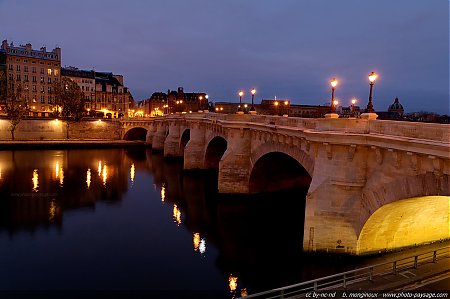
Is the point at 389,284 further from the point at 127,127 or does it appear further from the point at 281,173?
the point at 127,127

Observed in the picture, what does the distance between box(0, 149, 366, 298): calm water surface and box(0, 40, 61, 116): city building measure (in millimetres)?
61092

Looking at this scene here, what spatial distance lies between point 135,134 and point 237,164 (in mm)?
60792

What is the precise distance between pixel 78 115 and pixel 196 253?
69.7m

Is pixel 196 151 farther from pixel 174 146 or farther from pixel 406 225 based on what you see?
pixel 406 225

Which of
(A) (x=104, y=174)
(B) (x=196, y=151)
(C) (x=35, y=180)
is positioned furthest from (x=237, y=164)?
(C) (x=35, y=180)

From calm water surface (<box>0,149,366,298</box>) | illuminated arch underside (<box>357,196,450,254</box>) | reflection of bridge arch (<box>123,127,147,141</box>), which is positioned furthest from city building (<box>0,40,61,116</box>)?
illuminated arch underside (<box>357,196,450,254</box>)

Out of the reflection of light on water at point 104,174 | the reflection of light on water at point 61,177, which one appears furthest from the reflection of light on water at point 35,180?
the reflection of light on water at point 104,174

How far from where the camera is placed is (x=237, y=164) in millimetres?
34062

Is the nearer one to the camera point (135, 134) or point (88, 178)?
point (88, 178)

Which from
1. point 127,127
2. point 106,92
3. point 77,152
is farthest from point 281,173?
point 106,92

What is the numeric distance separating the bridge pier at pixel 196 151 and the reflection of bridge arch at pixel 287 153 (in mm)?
17447

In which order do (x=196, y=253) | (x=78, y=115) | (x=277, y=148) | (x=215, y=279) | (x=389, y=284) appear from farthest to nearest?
(x=78, y=115), (x=277, y=148), (x=196, y=253), (x=215, y=279), (x=389, y=284)

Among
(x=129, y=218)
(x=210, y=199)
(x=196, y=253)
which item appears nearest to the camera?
(x=196, y=253)

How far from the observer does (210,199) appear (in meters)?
35.7
